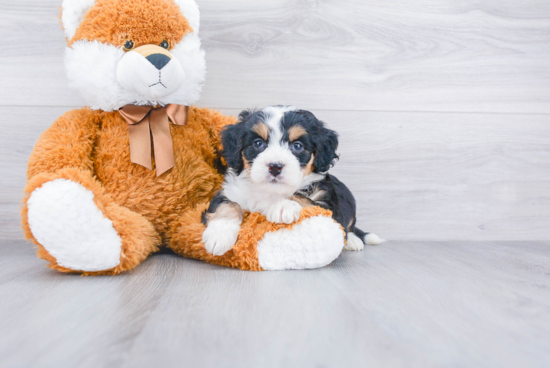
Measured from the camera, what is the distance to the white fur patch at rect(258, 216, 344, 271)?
1296 mm

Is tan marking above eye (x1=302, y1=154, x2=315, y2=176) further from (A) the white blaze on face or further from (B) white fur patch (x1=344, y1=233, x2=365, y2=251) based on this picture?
(B) white fur patch (x1=344, y1=233, x2=365, y2=251)

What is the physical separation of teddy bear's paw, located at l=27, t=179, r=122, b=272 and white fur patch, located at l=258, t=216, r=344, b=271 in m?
0.46

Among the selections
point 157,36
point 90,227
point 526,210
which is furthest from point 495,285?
point 157,36

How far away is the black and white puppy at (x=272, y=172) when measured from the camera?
128 cm

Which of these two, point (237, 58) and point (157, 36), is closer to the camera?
point (157, 36)

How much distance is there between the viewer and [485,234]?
2057 millimetres

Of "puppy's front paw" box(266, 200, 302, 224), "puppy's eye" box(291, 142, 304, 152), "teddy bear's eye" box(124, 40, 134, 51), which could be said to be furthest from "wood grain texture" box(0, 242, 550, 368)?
"teddy bear's eye" box(124, 40, 134, 51)

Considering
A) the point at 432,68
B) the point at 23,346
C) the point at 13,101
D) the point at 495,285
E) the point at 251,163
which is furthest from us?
the point at 432,68

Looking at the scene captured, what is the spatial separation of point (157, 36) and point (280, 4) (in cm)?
73

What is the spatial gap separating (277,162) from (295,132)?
14 cm

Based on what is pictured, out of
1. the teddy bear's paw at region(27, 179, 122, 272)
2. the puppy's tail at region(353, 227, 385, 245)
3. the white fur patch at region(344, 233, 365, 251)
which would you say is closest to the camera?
the teddy bear's paw at region(27, 179, 122, 272)

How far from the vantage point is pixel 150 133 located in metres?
1.46

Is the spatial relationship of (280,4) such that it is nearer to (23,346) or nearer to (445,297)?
(445,297)

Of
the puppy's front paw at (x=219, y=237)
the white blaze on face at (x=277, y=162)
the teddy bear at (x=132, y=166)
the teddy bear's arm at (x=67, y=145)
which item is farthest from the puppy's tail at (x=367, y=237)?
the teddy bear's arm at (x=67, y=145)
